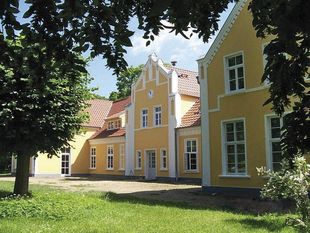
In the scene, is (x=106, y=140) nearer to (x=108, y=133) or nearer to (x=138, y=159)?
(x=108, y=133)

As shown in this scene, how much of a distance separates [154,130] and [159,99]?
2252mm

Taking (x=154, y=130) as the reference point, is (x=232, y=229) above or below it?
below

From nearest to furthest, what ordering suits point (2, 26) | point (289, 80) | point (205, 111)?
point (289, 80)
point (2, 26)
point (205, 111)

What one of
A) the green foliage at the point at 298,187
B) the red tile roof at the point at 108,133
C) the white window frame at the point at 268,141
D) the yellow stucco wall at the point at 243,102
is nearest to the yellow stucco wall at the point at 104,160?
the red tile roof at the point at 108,133

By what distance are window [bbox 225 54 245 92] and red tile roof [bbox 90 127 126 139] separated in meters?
17.3

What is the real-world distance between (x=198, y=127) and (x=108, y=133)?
1264 centimetres

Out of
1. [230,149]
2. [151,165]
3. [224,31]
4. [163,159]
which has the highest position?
[224,31]

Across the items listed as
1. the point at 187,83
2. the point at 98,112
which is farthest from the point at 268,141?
the point at 98,112

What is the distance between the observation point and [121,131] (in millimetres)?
36156

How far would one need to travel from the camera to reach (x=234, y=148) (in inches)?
711

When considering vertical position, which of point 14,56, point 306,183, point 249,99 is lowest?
point 306,183

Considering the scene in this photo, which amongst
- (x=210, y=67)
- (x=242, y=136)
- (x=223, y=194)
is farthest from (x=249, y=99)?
(x=223, y=194)

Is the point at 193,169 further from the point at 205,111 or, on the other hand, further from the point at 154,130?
the point at 205,111

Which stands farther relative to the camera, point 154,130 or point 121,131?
point 121,131
